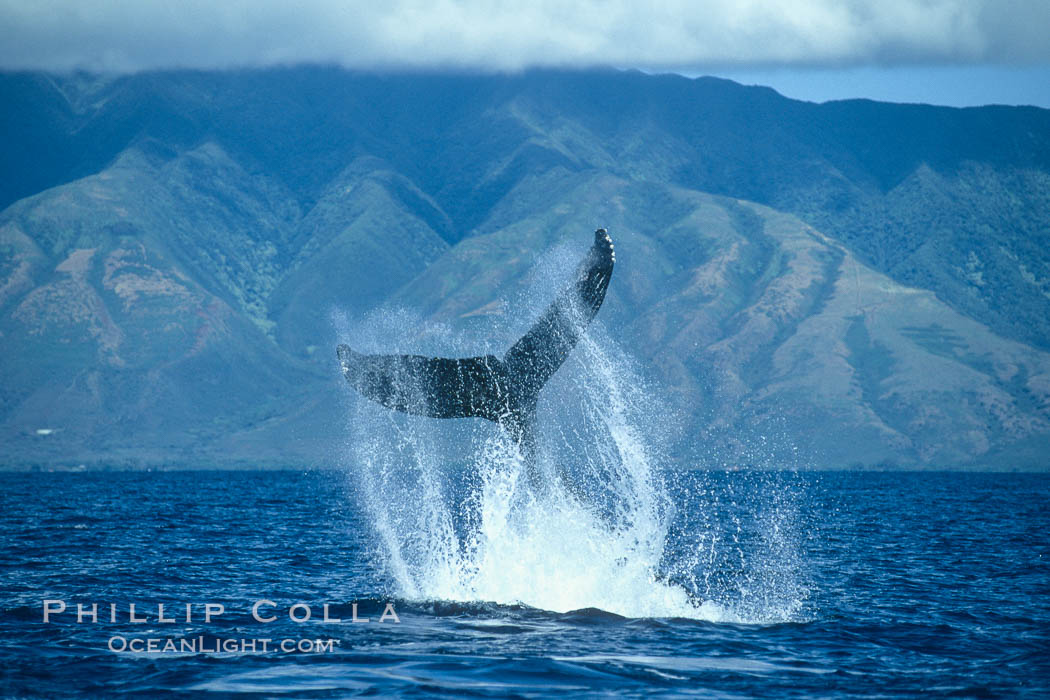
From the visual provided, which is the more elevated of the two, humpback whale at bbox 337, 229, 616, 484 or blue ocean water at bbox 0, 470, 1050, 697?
humpback whale at bbox 337, 229, 616, 484

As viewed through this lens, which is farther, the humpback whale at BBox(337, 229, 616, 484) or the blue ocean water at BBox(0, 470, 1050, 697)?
the blue ocean water at BBox(0, 470, 1050, 697)

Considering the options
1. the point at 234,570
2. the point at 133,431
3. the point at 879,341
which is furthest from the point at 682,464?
the point at 234,570

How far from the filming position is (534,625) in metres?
17.2

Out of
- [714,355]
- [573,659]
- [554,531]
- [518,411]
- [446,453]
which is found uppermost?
[714,355]

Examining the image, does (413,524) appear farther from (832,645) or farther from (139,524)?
(832,645)

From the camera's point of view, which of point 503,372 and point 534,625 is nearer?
point 503,372

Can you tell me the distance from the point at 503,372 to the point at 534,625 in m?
3.77

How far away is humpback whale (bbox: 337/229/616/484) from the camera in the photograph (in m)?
14.1

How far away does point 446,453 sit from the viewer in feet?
595

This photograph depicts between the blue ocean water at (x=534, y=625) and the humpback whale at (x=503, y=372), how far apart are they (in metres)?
2.72

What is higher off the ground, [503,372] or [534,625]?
[503,372]

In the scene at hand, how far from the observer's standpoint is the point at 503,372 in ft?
50.7

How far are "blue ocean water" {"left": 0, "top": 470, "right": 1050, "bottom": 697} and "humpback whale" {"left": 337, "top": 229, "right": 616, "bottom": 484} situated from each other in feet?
8.91

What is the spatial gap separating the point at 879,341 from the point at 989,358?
52.9ft
